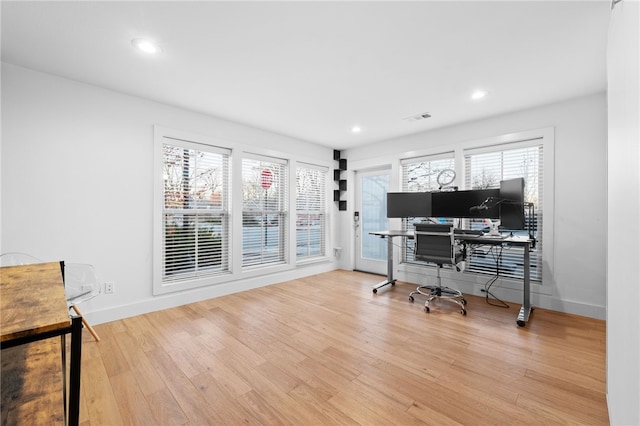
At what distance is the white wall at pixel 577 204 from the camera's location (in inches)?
118

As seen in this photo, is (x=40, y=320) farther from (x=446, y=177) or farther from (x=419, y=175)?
(x=419, y=175)

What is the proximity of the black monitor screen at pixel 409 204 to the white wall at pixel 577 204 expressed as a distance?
1.40m

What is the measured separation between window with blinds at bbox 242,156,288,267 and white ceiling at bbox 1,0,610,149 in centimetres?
118

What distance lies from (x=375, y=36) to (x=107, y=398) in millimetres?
3046

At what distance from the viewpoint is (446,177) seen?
13.7ft

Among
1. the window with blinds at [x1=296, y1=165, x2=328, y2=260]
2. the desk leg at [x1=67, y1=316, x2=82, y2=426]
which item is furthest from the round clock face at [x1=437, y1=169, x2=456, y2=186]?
the desk leg at [x1=67, y1=316, x2=82, y2=426]

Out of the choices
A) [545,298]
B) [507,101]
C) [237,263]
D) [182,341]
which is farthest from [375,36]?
[545,298]

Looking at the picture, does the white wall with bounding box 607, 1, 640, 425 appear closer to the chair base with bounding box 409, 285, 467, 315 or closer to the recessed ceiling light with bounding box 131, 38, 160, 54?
the chair base with bounding box 409, 285, 467, 315

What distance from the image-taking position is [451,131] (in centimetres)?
411

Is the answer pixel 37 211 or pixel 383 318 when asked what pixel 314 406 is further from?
pixel 37 211

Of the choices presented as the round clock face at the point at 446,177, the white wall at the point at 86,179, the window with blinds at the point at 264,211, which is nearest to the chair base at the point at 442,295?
the round clock face at the point at 446,177

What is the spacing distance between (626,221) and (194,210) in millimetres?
3819

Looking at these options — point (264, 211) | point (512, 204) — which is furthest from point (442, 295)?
point (264, 211)

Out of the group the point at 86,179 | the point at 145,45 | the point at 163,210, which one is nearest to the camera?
the point at 145,45
